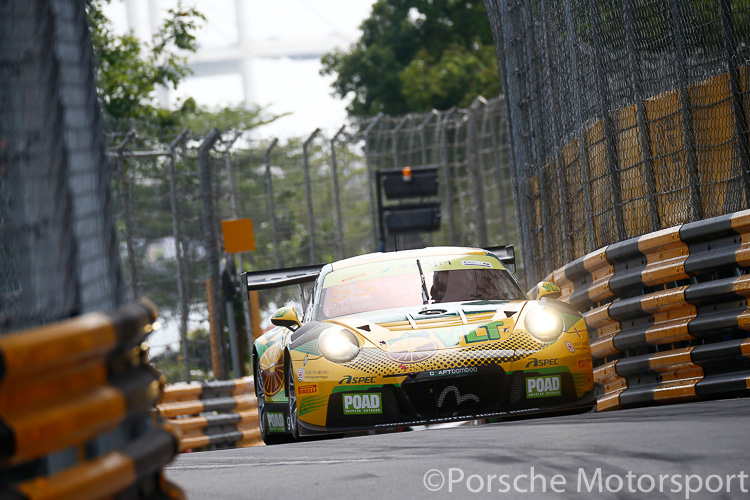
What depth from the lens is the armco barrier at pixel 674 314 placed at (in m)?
6.96

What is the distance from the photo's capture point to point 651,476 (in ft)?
12.1

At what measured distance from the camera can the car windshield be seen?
26.5 feet

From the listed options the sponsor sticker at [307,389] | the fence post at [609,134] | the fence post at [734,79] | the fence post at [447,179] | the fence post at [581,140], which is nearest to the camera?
the sponsor sticker at [307,389]

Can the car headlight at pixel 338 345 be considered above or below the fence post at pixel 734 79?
below

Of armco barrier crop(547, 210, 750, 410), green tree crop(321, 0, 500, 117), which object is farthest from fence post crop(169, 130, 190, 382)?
green tree crop(321, 0, 500, 117)

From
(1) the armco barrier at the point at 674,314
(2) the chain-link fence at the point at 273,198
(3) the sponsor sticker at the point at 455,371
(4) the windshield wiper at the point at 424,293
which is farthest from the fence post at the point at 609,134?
(2) the chain-link fence at the point at 273,198

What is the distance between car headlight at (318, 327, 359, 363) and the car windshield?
81cm

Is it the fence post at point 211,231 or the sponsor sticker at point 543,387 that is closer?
the sponsor sticker at point 543,387

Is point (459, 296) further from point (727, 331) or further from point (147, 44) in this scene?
point (147, 44)

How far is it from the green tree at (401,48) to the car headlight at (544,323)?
3036 cm

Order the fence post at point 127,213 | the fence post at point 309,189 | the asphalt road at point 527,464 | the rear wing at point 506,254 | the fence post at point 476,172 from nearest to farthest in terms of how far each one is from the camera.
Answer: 1. the asphalt road at point 527,464
2. the rear wing at point 506,254
3. the fence post at point 127,213
4. the fence post at point 309,189
5. the fence post at point 476,172

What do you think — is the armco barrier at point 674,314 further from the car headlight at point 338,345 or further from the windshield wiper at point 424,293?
the car headlight at point 338,345

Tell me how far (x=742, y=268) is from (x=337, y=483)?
146 inches

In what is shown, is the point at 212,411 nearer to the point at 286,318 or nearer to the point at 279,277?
the point at 279,277
